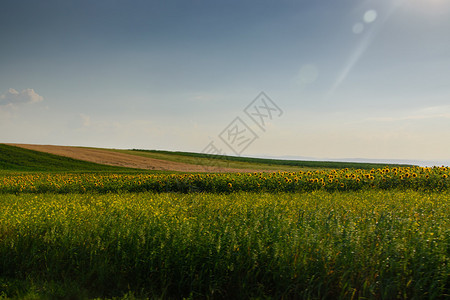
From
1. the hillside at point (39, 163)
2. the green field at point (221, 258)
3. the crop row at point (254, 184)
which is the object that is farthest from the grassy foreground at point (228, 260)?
the hillside at point (39, 163)

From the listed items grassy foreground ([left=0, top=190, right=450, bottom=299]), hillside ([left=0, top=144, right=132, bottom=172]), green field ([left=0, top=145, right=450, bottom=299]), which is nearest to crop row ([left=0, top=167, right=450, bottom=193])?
green field ([left=0, top=145, right=450, bottom=299])

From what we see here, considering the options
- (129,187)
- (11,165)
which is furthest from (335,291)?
(11,165)

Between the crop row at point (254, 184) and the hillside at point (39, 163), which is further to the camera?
the hillside at point (39, 163)

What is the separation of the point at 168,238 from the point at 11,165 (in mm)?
30070

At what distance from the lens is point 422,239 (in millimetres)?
3791

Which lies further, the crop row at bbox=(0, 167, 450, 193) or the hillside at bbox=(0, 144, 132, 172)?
the hillside at bbox=(0, 144, 132, 172)

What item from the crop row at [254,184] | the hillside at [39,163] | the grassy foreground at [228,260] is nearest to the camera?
the grassy foreground at [228,260]

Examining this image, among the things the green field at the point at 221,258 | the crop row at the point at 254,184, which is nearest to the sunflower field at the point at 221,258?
Result: the green field at the point at 221,258

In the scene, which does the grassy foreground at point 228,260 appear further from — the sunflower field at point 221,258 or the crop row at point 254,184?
the crop row at point 254,184

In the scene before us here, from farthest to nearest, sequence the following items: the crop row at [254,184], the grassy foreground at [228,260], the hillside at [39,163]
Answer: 1. the hillside at [39,163]
2. the crop row at [254,184]
3. the grassy foreground at [228,260]

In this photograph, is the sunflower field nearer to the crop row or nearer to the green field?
the green field

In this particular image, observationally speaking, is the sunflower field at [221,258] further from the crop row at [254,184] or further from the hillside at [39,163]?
the hillside at [39,163]

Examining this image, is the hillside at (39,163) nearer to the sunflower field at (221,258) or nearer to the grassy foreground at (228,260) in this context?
the sunflower field at (221,258)

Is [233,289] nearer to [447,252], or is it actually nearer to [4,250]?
[447,252]
